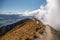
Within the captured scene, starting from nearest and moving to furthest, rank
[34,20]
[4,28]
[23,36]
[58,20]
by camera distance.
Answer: [23,36], [34,20], [4,28], [58,20]

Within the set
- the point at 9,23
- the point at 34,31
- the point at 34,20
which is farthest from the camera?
the point at 9,23

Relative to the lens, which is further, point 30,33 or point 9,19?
point 9,19

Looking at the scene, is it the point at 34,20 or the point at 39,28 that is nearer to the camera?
the point at 39,28

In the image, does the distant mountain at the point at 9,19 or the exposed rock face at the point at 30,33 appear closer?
the exposed rock face at the point at 30,33

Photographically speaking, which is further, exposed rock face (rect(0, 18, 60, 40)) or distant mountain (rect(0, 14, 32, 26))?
distant mountain (rect(0, 14, 32, 26))

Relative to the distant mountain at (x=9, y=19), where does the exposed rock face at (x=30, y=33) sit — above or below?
below

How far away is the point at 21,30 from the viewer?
6500 millimetres

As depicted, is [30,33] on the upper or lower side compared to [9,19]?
lower

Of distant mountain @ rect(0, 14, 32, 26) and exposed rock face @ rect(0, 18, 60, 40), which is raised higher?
distant mountain @ rect(0, 14, 32, 26)

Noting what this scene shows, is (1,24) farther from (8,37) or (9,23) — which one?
(8,37)

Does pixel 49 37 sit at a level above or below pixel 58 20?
below

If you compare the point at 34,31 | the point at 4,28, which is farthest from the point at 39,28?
the point at 4,28

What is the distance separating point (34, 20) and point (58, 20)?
5.25 metres

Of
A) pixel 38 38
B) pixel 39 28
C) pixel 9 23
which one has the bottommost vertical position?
pixel 38 38
